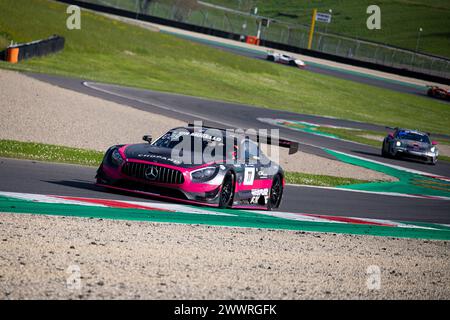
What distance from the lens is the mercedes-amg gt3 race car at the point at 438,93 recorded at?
61125mm

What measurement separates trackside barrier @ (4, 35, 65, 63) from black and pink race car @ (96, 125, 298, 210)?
25014 mm

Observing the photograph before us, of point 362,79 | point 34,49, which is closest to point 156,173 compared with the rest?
point 34,49

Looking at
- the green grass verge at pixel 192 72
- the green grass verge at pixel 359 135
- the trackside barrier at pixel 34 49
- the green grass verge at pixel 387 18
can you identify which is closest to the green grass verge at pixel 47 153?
the green grass verge at pixel 359 135

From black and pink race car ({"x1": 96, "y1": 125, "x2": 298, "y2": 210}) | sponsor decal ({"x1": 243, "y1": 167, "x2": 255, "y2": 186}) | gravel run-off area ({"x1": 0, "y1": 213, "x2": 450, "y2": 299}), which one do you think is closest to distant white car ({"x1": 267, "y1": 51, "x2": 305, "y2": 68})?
black and pink race car ({"x1": 96, "y1": 125, "x2": 298, "y2": 210})

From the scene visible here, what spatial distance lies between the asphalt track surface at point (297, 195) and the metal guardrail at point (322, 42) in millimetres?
49283

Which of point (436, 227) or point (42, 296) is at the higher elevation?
point (42, 296)

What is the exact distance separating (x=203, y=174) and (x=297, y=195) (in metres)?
4.66

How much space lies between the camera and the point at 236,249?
1022 centimetres

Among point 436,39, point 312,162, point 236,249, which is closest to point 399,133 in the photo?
point 312,162

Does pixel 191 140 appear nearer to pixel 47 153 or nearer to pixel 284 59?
pixel 47 153

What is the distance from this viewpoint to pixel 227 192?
13492 millimetres
